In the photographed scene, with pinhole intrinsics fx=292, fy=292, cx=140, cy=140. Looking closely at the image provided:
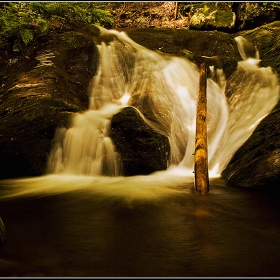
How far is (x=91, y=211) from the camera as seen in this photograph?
397 centimetres

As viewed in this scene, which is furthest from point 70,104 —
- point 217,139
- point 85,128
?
point 217,139

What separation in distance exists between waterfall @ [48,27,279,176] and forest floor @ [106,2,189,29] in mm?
7099

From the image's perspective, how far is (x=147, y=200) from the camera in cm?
457

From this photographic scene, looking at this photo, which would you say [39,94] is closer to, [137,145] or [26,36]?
[26,36]

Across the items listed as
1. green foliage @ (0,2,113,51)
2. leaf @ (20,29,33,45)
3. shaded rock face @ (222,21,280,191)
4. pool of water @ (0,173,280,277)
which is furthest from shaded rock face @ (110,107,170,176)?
green foliage @ (0,2,113,51)

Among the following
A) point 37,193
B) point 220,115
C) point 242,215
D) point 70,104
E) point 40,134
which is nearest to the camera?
point 242,215

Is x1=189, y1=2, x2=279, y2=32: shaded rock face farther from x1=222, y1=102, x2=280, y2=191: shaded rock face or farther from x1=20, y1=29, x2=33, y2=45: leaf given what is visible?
x1=222, y1=102, x2=280, y2=191: shaded rock face

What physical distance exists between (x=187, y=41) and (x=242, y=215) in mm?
9934

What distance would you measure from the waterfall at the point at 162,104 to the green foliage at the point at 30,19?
1.78m

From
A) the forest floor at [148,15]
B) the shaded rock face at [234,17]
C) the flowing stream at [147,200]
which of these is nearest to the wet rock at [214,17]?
the shaded rock face at [234,17]

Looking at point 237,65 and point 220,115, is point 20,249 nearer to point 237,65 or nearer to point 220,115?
point 220,115

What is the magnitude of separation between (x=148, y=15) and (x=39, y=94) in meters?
13.7

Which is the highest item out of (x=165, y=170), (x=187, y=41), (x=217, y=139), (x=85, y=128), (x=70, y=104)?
(x=187, y=41)

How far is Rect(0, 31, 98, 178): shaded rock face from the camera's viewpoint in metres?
6.34
